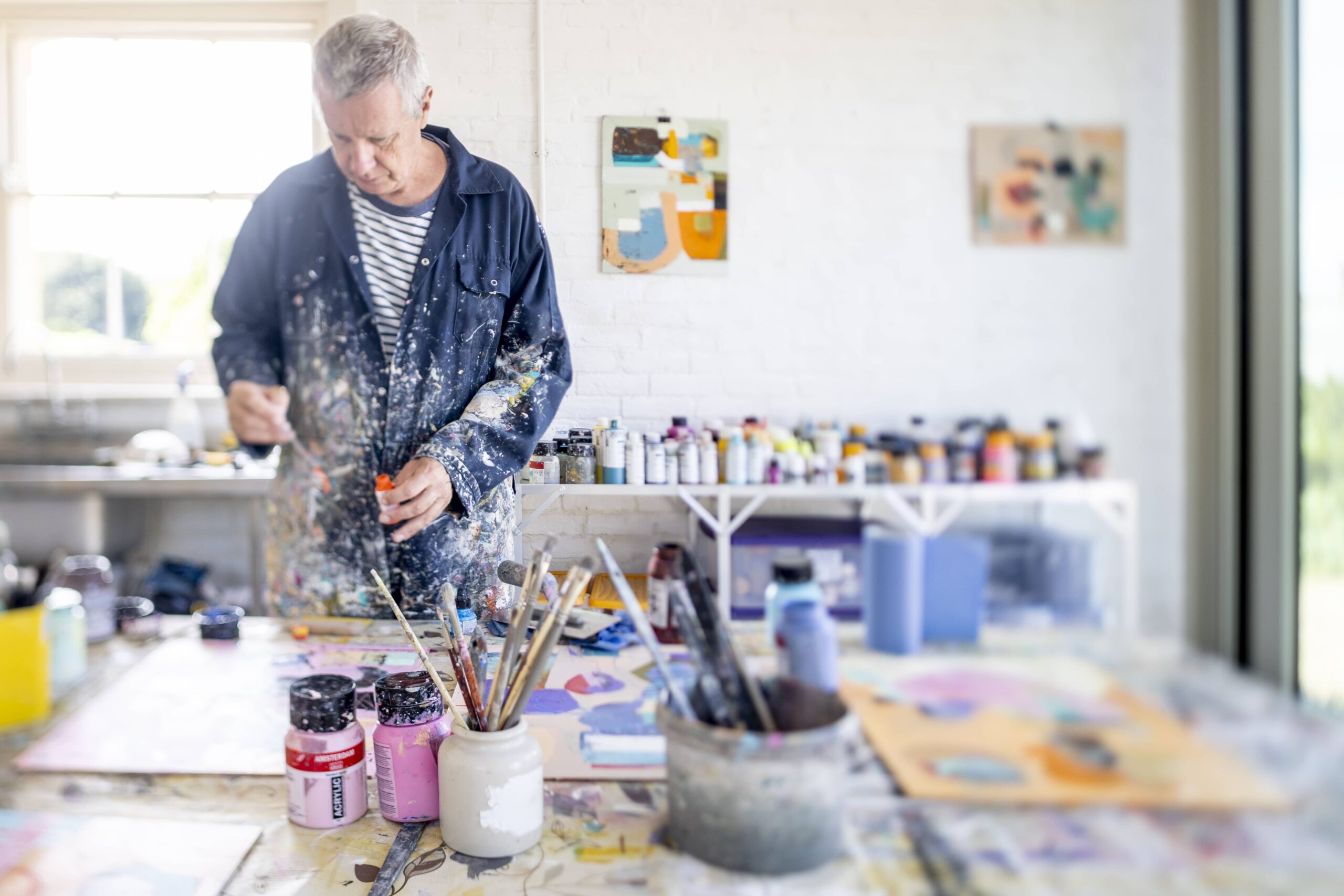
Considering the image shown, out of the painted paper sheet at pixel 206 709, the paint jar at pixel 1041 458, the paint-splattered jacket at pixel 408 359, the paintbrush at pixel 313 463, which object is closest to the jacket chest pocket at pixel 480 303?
the paint-splattered jacket at pixel 408 359

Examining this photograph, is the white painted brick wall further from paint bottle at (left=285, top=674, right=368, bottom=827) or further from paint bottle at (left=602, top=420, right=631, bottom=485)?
paint bottle at (left=285, top=674, right=368, bottom=827)

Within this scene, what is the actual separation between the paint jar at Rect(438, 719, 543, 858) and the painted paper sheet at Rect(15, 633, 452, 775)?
166 millimetres

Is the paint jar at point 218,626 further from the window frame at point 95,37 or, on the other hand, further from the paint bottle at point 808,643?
the paint bottle at point 808,643

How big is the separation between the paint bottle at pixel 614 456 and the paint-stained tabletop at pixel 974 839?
208 mm

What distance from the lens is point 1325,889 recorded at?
0.67 metres

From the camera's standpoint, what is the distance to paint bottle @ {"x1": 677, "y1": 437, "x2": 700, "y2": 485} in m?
0.86

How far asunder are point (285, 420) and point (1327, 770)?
1.05 meters

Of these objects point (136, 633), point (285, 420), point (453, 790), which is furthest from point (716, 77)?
point (136, 633)

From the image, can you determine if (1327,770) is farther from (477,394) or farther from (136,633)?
(136,633)

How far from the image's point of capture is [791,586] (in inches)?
31.8

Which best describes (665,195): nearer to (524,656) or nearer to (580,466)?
(580,466)

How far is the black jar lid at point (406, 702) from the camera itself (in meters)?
0.80

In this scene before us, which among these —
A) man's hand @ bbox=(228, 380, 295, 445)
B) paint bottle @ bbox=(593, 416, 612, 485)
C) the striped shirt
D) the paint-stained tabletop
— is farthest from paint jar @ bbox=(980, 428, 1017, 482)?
man's hand @ bbox=(228, 380, 295, 445)

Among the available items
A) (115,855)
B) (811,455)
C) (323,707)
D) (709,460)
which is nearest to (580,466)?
(709,460)
